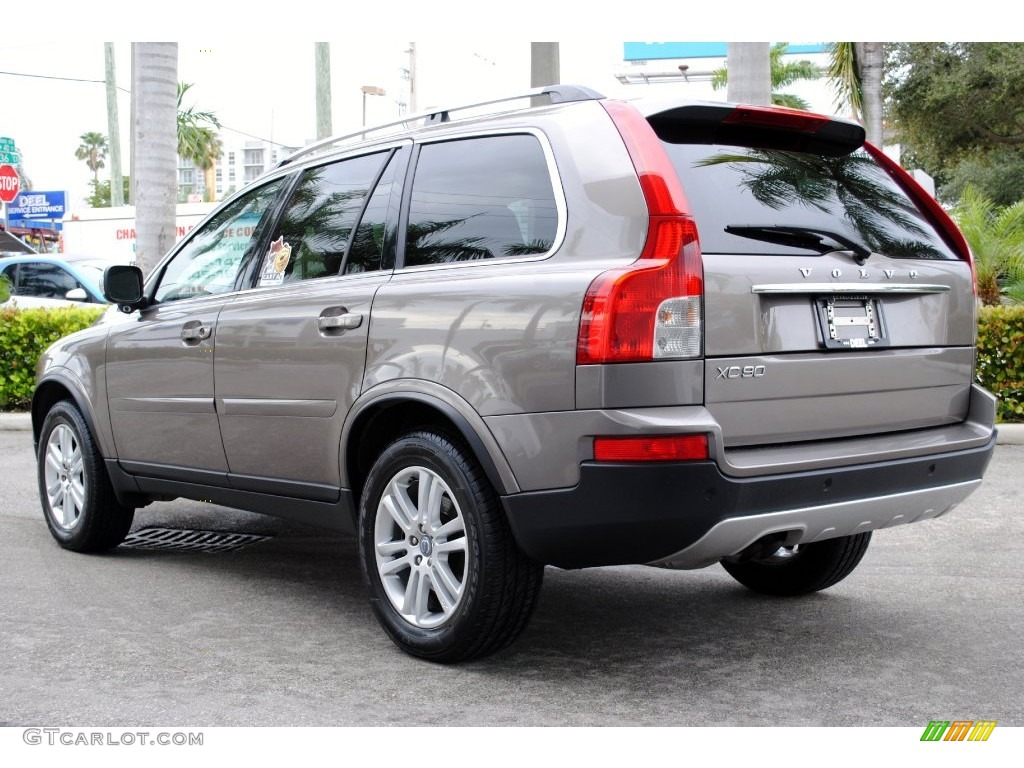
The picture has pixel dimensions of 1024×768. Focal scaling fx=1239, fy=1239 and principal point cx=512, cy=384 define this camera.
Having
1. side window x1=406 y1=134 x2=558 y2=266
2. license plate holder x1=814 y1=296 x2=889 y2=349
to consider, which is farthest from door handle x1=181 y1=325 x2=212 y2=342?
license plate holder x1=814 y1=296 x2=889 y2=349

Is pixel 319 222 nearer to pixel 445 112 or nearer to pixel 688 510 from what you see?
pixel 445 112

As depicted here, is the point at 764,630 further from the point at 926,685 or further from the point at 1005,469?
the point at 1005,469

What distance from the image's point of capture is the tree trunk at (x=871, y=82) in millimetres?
22062

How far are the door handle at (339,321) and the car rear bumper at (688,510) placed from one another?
0.98 meters

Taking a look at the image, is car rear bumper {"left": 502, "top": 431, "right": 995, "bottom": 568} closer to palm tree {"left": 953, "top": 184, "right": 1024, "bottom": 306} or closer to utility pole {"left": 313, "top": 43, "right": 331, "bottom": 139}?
palm tree {"left": 953, "top": 184, "right": 1024, "bottom": 306}

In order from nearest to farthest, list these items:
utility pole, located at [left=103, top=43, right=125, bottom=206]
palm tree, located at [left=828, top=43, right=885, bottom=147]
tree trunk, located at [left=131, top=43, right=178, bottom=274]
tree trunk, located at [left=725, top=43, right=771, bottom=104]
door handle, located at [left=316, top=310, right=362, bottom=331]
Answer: door handle, located at [left=316, top=310, right=362, bottom=331] → tree trunk, located at [left=725, top=43, right=771, bottom=104] → tree trunk, located at [left=131, top=43, right=178, bottom=274] → palm tree, located at [left=828, top=43, right=885, bottom=147] → utility pole, located at [left=103, top=43, right=125, bottom=206]

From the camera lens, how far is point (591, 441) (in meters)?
3.62

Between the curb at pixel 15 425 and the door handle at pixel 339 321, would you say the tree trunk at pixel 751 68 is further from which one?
the curb at pixel 15 425

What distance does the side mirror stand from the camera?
18.6ft

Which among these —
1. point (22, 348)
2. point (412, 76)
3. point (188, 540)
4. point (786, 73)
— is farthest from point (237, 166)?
point (188, 540)

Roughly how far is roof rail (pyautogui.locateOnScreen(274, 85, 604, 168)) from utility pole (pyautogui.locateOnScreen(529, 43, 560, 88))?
8.76 metres

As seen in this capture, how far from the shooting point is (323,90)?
1962 cm

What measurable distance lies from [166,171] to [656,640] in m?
8.57
